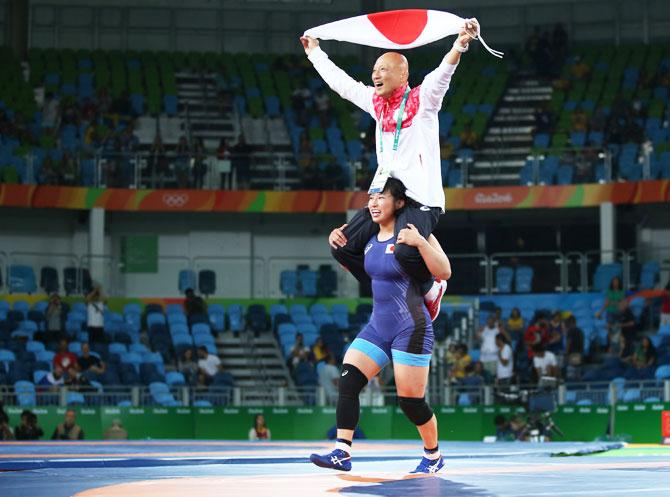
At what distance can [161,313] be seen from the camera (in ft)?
95.1

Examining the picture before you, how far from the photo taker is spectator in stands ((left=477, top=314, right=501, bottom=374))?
2526 centimetres

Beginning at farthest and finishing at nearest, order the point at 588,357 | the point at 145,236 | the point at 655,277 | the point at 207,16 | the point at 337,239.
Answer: the point at 207,16
the point at 145,236
the point at 655,277
the point at 588,357
the point at 337,239

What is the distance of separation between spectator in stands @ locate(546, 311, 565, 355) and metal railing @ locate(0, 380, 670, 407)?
6.96ft

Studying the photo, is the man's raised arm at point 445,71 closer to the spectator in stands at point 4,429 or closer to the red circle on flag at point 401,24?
the red circle on flag at point 401,24

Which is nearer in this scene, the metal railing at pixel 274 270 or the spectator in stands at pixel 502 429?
the spectator in stands at pixel 502 429

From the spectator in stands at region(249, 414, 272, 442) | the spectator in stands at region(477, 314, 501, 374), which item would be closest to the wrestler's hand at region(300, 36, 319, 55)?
the spectator in stands at region(249, 414, 272, 442)

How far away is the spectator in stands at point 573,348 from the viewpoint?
81.1 ft

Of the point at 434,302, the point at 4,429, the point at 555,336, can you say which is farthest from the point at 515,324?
the point at 434,302

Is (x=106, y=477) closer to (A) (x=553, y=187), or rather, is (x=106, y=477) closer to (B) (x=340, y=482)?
(B) (x=340, y=482)

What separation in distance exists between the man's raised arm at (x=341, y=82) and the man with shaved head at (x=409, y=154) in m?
0.07

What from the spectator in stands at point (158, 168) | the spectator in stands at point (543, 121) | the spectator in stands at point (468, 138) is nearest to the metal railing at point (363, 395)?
the spectator in stands at point (158, 168)

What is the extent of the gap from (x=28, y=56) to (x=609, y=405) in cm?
2129

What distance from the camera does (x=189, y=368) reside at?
2506 cm

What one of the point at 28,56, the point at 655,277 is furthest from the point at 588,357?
the point at 28,56
